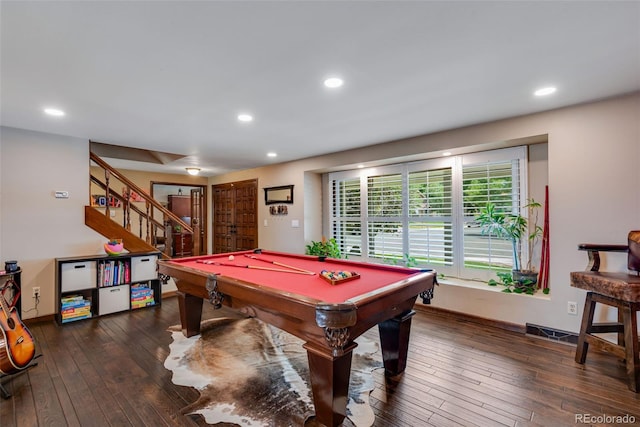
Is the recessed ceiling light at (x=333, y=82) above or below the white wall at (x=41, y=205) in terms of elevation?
above

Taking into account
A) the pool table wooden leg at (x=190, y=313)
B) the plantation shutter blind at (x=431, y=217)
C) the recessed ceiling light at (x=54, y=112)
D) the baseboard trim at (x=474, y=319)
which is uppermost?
the recessed ceiling light at (x=54, y=112)

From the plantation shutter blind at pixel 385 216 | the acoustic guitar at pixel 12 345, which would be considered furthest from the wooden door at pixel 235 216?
the acoustic guitar at pixel 12 345

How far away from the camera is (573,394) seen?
2.03 metres

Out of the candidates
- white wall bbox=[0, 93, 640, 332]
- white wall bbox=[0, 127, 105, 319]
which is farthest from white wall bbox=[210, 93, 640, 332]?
white wall bbox=[0, 127, 105, 319]

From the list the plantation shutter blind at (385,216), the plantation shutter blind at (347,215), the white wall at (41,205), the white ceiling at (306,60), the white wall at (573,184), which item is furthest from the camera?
the plantation shutter blind at (347,215)

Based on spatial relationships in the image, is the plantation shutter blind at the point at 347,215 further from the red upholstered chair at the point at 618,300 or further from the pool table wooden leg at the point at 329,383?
the pool table wooden leg at the point at 329,383

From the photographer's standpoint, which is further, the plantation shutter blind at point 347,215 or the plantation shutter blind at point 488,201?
the plantation shutter blind at point 347,215

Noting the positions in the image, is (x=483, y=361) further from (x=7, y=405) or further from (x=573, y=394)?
(x=7, y=405)

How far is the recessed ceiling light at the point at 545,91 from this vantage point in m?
2.42


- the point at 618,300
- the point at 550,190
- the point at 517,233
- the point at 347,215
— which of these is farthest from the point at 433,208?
the point at 618,300

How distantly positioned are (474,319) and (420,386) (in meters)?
1.66

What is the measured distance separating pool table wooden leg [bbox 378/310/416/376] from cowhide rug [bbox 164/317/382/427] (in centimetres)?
19

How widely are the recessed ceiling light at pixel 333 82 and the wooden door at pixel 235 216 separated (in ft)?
13.9

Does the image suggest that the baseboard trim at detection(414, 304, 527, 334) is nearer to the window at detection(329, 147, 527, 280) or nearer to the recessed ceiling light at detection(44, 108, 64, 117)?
the window at detection(329, 147, 527, 280)
